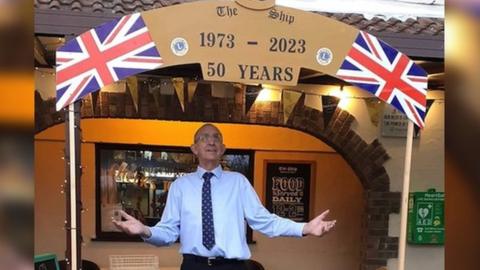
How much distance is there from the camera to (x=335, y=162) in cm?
768

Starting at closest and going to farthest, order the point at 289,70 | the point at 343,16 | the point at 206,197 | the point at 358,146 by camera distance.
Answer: the point at 289,70 → the point at 206,197 → the point at 343,16 → the point at 358,146

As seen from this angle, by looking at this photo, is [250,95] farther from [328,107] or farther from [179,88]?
[328,107]

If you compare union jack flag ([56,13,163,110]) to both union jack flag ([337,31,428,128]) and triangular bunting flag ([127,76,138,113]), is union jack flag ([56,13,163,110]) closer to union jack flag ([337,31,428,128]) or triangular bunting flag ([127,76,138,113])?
union jack flag ([337,31,428,128])

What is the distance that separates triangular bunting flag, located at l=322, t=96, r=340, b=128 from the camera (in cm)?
601

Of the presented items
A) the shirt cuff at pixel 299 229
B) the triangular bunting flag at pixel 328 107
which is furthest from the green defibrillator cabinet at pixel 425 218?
the shirt cuff at pixel 299 229

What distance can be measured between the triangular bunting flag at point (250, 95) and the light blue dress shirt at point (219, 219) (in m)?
2.08

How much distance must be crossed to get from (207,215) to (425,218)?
132 inches

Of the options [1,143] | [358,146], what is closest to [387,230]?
[358,146]

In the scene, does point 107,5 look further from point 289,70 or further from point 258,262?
point 258,262

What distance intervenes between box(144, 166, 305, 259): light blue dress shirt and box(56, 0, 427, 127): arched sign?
2.92ft

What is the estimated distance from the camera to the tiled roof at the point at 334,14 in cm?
454

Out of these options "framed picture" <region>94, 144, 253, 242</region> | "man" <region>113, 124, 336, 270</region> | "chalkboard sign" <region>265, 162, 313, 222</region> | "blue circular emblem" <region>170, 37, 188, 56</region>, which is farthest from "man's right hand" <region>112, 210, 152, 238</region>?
"chalkboard sign" <region>265, 162, 313, 222</region>

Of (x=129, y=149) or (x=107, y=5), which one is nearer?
(x=107, y=5)

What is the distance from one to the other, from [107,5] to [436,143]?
3814 millimetres
